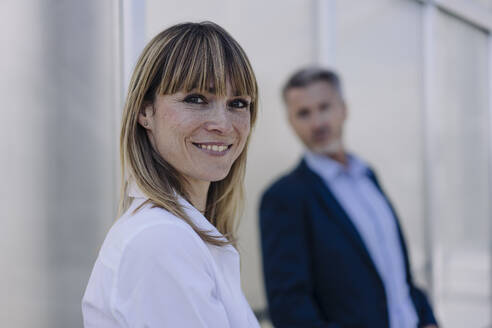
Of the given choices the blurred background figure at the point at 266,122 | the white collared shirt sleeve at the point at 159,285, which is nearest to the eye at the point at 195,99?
the white collared shirt sleeve at the point at 159,285

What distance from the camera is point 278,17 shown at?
2994mm

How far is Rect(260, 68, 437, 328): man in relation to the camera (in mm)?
2131

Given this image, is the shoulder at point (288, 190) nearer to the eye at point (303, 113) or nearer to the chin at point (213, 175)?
the eye at point (303, 113)

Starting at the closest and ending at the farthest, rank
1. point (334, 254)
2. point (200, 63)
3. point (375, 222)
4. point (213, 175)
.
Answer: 1. point (200, 63)
2. point (213, 175)
3. point (334, 254)
4. point (375, 222)

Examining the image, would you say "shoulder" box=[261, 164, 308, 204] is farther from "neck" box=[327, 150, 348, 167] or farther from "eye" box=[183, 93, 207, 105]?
"eye" box=[183, 93, 207, 105]

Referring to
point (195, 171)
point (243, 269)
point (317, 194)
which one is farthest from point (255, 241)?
point (195, 171)

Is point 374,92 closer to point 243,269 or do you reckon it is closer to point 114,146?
point 243,269

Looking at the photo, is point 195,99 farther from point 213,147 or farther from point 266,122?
point 266,122

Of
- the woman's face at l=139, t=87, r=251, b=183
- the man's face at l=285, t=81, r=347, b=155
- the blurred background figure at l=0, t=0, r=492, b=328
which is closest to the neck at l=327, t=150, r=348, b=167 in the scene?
the man's face at l=285, t=81, r=347, b=155

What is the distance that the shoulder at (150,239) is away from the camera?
3.29 ft

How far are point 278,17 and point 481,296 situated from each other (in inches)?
132

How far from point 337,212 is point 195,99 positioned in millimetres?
1144

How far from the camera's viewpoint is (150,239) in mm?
1009

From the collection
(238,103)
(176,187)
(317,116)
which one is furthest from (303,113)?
(176,187)
